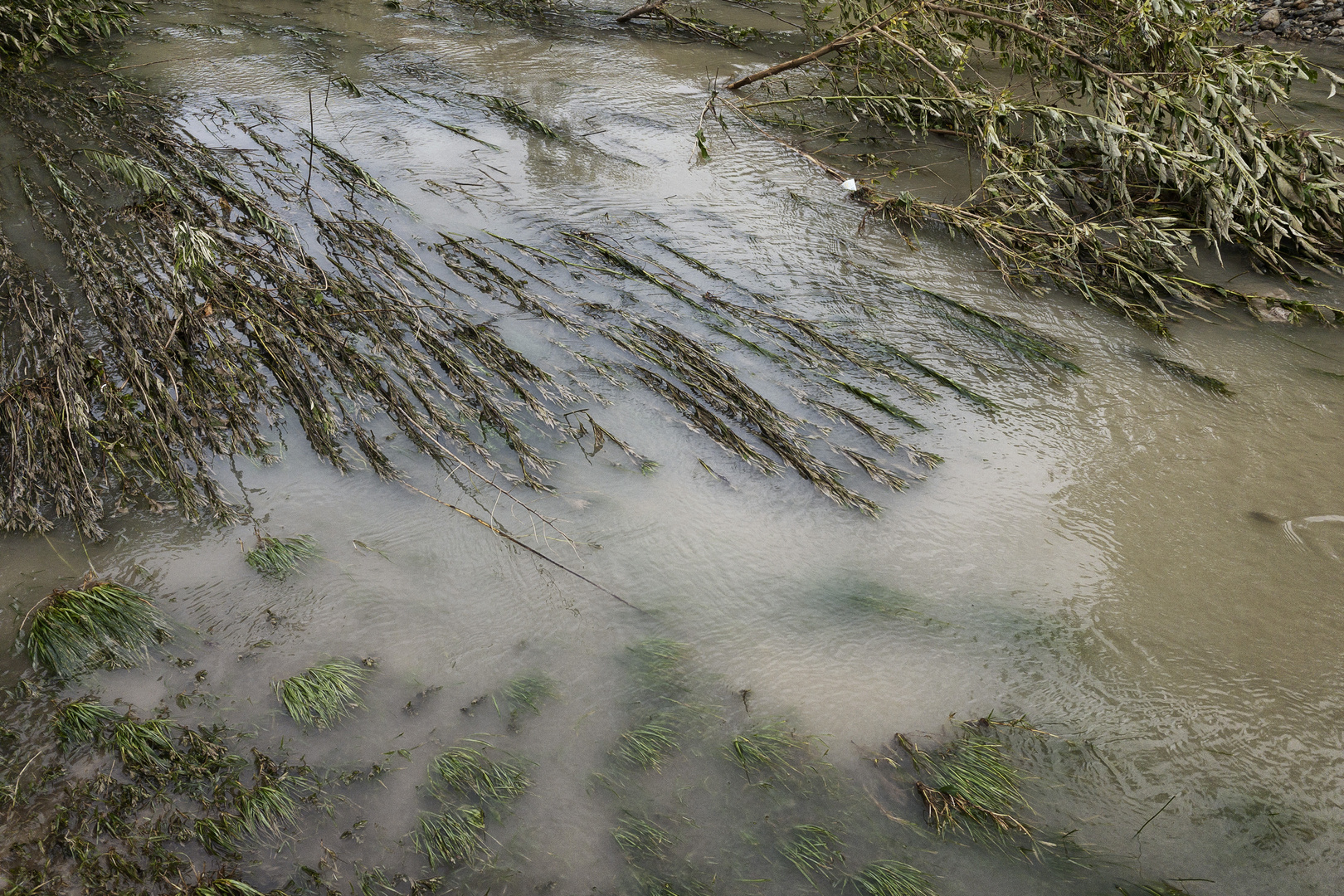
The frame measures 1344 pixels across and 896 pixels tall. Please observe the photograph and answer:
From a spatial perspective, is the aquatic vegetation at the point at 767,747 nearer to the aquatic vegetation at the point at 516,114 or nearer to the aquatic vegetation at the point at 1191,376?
the aquatic vegetation at the point at 1191,376

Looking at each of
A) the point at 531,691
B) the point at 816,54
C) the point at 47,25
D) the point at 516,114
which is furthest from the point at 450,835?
the point at 47,25

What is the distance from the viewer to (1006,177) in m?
5.28

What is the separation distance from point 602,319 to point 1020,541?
2.42 metres

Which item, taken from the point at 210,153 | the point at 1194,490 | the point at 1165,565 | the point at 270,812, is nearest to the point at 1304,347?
the point at 1194,490

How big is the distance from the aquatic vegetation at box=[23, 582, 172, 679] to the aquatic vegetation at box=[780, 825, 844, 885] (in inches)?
89.4

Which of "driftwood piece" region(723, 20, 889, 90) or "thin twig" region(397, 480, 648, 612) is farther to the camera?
"driftwood piece" region(723, 20, 889, 90)

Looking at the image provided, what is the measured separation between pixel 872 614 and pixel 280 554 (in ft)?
7.74

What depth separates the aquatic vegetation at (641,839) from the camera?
7.92 feet

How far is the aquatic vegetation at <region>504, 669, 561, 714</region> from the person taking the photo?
9.11 feet

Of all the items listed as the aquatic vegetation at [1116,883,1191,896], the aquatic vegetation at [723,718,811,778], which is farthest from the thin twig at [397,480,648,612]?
the aquatic vegetation at [1116,883,1191,896]

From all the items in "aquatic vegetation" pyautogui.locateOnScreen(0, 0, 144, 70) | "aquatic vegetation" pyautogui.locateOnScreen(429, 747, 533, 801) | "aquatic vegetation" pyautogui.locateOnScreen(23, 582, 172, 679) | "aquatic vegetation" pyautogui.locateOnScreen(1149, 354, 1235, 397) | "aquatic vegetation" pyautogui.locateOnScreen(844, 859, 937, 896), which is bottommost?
"aquatic vegetation" pyautogui.locateOnScreen(844, 859, 937, 896)

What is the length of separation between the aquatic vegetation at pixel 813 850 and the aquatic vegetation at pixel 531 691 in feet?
3.04

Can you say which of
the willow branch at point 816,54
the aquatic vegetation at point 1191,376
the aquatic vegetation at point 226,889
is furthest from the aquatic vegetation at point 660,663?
the willow branch at point 816,54

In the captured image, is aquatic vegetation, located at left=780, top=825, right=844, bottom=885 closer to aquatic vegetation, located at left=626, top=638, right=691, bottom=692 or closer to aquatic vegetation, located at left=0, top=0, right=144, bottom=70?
aquatic vegetation, located at left=626, top=638, right=691, bottom=692
